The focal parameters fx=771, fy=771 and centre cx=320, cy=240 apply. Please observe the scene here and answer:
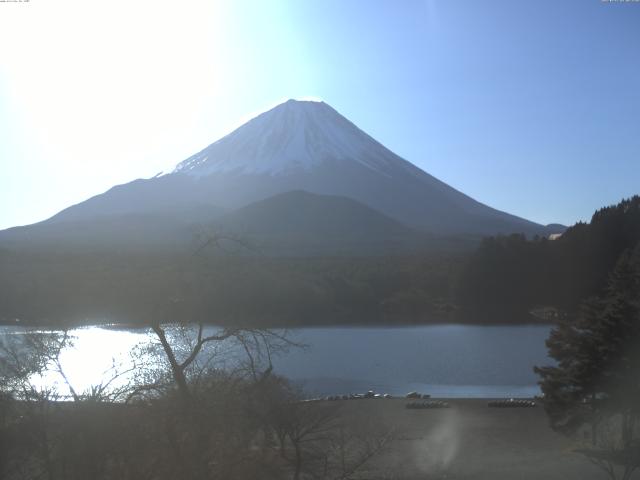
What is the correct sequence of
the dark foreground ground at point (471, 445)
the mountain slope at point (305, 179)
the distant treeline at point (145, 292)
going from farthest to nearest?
the mountain slope at point (305, 179) < the dark foreground ground at point (471, 445) < the distant treeline at point (145, 292)

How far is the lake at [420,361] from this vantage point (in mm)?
20141

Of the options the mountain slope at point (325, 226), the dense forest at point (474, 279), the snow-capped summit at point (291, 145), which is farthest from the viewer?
the snow-capped summit at point (291, 145)

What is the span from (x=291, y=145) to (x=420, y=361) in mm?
77396

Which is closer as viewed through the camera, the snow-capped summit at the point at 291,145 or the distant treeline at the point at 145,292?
the distant treeline at the point at 145,292

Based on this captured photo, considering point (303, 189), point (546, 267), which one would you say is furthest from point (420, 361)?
point (303, 189)

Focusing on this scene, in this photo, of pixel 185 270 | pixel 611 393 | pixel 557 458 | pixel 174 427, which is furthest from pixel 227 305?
pixel 557 458

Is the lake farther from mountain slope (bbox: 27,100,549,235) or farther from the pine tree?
mountain slope (bbox: 27,100,549,235)

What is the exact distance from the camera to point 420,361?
24281mm

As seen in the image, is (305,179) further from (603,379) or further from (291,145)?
(603,379)

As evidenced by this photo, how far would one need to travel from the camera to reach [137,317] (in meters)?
5.09

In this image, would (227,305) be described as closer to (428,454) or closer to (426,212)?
(428,454)

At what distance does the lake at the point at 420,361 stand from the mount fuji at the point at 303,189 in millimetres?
43298

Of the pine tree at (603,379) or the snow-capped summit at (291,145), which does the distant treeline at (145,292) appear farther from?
the snow-capped summit at (291,145)

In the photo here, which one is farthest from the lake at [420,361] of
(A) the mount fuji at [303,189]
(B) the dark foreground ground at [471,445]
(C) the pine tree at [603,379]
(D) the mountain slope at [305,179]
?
(D) the mountain slope at [305,179]
